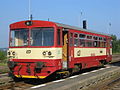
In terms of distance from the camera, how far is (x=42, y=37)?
12602 mm

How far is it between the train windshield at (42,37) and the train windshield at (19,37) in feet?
1.34

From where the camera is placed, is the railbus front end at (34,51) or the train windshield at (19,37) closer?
the railbus front end at (34,51)

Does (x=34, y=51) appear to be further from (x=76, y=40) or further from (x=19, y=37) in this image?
Result: (x=76, y=40)

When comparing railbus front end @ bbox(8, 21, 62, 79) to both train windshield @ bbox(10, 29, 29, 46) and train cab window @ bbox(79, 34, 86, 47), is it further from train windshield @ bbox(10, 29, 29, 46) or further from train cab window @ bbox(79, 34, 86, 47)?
train cab window @ bbox(79, 34, 86, 47)

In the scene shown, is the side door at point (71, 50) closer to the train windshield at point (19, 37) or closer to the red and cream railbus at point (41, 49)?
the red and cream railbus at point (41, 49)

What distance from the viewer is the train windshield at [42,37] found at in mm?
12484

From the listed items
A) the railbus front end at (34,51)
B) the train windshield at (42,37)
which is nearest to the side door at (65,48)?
the railbus front end at (34,51)

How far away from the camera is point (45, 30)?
12.7 metres

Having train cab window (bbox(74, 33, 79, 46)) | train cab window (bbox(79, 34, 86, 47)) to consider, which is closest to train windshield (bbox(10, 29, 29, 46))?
train cab window (bbox(74, 33, 79, 46))

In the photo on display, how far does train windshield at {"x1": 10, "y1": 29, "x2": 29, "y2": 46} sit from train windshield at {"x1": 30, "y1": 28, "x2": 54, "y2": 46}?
410mm

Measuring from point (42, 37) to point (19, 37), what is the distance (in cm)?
141

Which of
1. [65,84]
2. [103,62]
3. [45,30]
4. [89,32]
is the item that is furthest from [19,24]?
[103,62]

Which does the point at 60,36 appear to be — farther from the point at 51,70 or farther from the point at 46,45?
the point at 51,70

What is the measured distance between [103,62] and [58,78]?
8.08 meters
